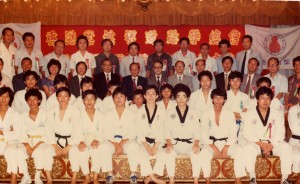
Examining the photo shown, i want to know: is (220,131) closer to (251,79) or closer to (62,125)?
(251,79)

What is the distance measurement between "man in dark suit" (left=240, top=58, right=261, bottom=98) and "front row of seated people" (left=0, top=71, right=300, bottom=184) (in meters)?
1.09

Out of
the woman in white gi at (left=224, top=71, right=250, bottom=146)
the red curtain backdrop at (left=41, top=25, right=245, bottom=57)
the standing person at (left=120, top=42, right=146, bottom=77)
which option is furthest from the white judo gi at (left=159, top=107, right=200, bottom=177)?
the red curtain backdrop at (left=41, top=25, right=245, bottom=57)

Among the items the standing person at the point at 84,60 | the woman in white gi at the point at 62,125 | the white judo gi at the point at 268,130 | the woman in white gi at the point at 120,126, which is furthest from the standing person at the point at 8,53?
the white judo gi at the point at 268,130

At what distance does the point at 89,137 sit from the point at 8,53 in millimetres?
2625

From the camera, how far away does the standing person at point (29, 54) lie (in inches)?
278

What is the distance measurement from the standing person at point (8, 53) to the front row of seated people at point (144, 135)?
5.80ft

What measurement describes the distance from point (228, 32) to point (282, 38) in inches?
46.1

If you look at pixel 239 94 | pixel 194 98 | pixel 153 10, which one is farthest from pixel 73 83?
pixel 153 10

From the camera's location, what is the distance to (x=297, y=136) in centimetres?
530

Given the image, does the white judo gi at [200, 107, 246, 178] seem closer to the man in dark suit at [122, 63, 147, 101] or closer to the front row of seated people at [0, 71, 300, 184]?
the front row of seated people at [0, 71, 300, 184]

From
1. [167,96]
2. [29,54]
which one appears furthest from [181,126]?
[29,54]

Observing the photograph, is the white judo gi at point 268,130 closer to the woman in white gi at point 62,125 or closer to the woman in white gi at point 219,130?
the woman in white gi at point 219,130

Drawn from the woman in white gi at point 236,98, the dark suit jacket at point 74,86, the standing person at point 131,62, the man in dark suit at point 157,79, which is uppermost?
the standing person at point 131,62

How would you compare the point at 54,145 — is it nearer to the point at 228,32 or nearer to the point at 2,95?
the point at 2,95
